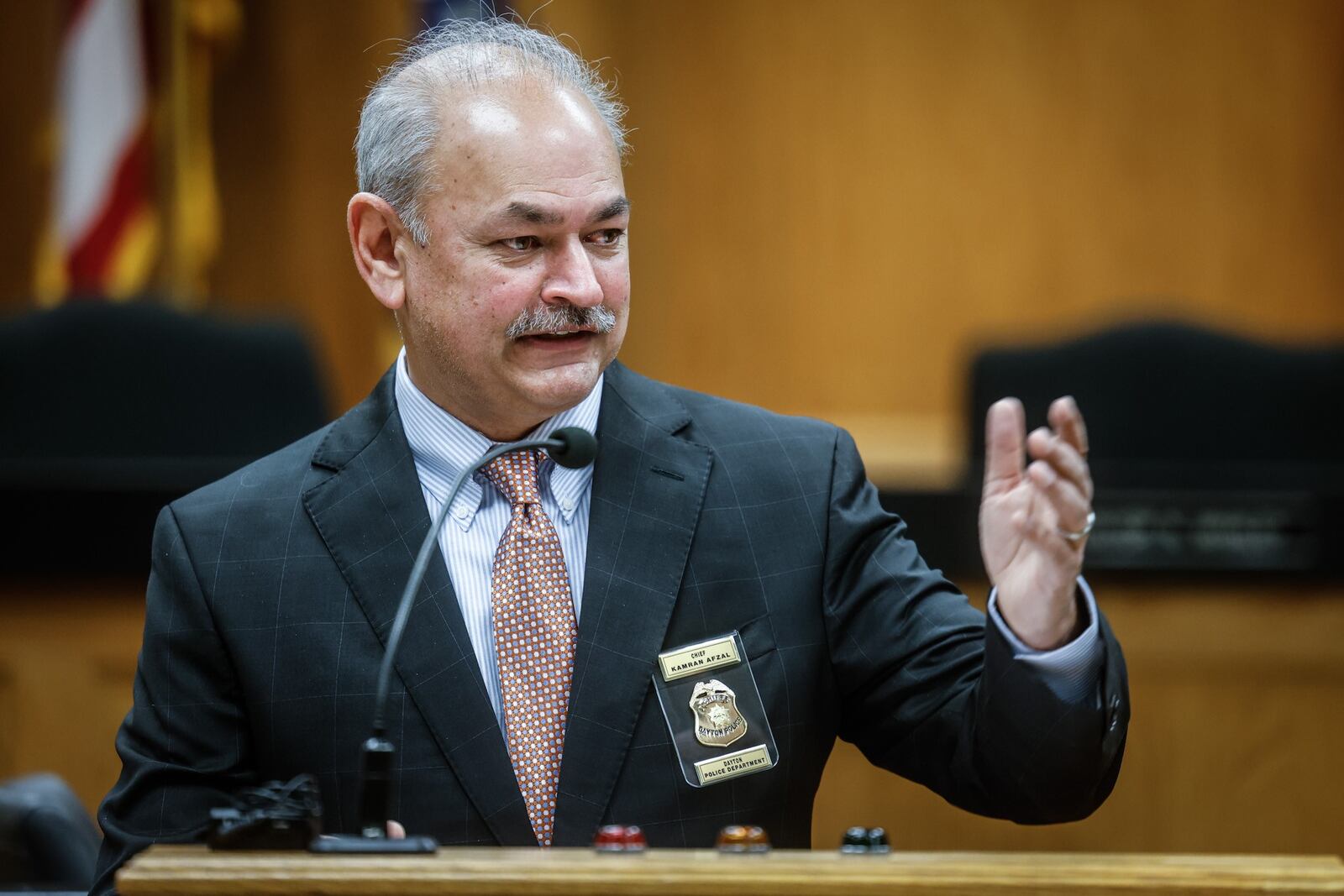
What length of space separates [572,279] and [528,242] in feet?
0.27

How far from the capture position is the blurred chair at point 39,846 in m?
2.27

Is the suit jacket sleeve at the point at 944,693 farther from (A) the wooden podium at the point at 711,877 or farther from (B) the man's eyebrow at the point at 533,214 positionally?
(B) the man's eyebrow at the point at 533,214

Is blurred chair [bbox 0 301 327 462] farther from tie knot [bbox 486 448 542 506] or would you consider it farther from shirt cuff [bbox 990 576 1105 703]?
shirt cuff [bbox 990 576 1105 703]

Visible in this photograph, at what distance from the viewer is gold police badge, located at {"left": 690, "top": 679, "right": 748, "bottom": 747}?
1.98m

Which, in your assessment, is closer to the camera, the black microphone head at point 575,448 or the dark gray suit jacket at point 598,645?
the black microphone head at point 575,448

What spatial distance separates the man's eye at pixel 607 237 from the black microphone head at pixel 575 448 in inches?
12.9

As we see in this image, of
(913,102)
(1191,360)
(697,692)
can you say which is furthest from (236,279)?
(697,692)

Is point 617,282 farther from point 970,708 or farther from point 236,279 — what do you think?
point 236,279

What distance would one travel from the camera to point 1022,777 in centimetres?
178

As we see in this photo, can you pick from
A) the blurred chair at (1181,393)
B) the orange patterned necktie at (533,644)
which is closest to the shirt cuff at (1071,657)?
the orange patterned necktie at (533,644)

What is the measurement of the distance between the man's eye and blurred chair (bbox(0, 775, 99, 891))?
42.8 inches

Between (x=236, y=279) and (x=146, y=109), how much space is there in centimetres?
92

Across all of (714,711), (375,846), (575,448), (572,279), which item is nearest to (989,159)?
(572,279)

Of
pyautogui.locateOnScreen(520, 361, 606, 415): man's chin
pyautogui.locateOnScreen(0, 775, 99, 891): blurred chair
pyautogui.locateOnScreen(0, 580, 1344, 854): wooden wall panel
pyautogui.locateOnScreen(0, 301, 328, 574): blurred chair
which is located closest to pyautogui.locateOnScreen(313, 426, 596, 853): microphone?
pyautogui.locateOnScreen(520, 361, 606, 415): man's chin
